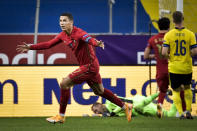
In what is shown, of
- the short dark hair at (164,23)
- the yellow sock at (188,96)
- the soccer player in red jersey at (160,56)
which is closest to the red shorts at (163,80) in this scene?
the soccer player in red jersey at (160,56)

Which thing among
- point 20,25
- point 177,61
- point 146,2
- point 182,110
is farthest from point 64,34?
point 20,25

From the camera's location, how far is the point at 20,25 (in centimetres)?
1474

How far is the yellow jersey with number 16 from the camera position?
7426 mm

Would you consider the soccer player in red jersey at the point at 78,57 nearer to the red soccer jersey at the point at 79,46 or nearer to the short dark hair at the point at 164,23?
→ the red soccer jersey at the point at 79,46

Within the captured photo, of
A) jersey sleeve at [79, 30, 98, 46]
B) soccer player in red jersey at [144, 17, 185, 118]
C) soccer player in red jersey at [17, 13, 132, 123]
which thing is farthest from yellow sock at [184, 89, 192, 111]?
jersey sleeve at [79, 30, 98, 46]

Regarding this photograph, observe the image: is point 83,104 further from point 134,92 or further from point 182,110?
point 182,110

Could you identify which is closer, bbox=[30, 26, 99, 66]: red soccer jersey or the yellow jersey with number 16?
bbox=[30, 26, 99, 66]: red soccer jersey

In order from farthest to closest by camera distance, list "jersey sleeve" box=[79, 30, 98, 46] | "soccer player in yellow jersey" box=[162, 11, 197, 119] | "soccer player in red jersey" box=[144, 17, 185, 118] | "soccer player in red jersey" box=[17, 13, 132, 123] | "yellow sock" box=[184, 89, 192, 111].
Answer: "soccer player in red jersey" box=[144, 17, 185, 118] → "yellow sock" box=[184, 89, 192, 111] → "soccer player in yellow jersey" box=[162, 11, 197, 119] → "soccer player in red jersey" box=[17, 13, 132, 123] → "jersey sleeve" box=[79, 30, 98, 46]

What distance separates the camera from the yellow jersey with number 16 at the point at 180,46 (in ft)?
24.4

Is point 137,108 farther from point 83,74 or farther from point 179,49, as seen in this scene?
point 83,74

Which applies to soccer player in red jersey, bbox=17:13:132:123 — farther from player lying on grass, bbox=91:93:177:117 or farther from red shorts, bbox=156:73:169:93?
player lying on grass, bbox=91:93:177:117

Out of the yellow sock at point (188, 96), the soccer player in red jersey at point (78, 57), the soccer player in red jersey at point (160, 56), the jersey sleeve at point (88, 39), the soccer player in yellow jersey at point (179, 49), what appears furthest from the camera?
the soccer player in red jersey at point (160, 56)

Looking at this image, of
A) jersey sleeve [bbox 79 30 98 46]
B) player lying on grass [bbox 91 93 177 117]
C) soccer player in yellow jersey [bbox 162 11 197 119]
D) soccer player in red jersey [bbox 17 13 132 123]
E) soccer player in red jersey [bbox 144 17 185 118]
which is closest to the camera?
jersey sleeve [bbox 79 30 98 46]

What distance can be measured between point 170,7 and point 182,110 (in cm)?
339
